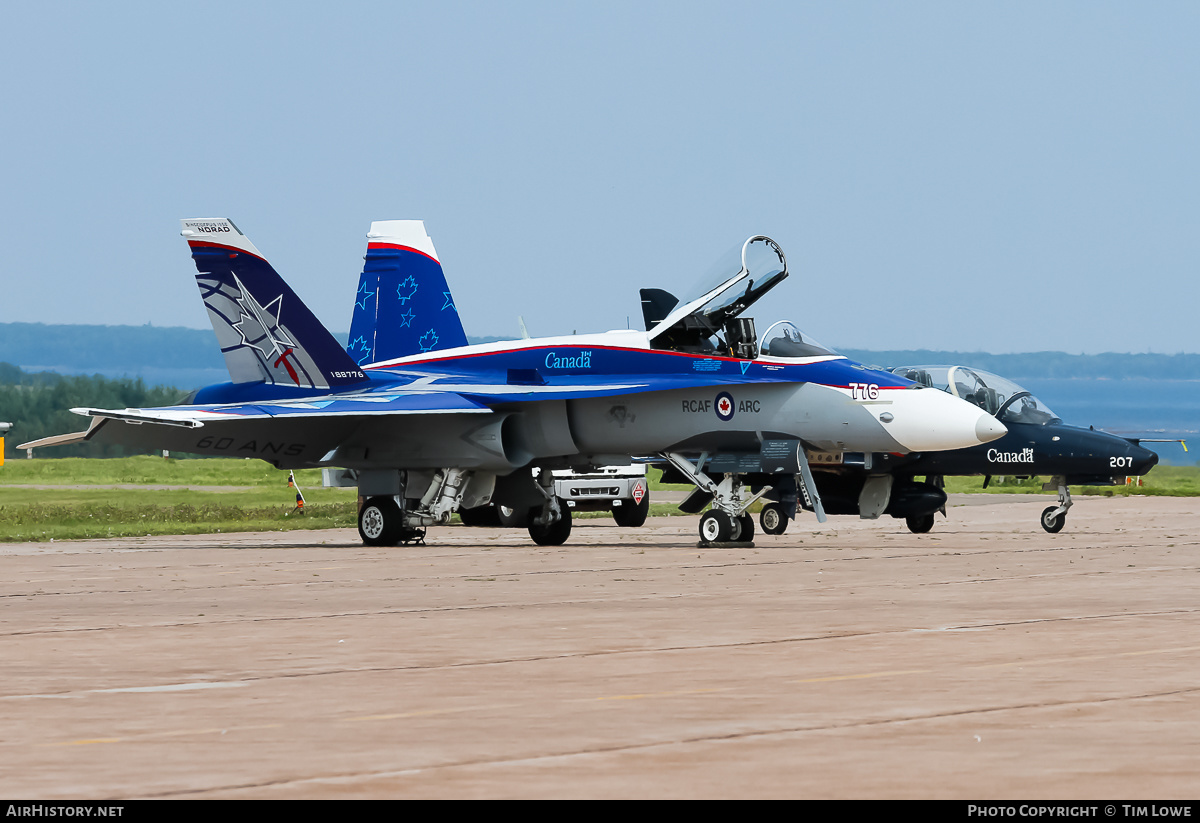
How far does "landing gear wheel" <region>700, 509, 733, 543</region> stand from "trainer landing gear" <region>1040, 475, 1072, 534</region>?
5.28 meters

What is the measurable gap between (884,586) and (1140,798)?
9577 mm

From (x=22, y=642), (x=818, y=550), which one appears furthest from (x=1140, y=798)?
(x=818, y=550)

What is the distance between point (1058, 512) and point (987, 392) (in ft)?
6.30

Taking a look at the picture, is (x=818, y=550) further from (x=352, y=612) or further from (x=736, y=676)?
(x=736, y=676)

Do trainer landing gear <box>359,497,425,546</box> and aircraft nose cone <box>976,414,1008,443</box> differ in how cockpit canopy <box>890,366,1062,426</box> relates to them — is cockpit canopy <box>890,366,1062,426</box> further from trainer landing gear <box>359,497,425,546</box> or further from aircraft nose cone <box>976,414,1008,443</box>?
trainer landing gear <box>359,497,425,546</box>

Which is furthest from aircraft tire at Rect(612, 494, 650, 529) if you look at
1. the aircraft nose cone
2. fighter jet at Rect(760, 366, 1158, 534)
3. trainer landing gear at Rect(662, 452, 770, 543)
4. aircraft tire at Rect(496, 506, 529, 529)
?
the aircraft nose cone

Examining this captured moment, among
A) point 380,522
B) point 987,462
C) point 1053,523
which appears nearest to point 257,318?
point 380,522

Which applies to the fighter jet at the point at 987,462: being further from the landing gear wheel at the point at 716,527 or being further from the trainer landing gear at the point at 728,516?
the landing gear wheel at the point at 716,527

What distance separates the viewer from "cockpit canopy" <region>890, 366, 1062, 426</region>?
24.3m

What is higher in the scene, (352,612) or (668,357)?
(668,357)

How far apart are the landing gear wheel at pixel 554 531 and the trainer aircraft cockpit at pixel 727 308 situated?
118 inches

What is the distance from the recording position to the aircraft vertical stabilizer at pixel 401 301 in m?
27.1

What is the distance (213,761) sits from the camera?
21.2 ft
